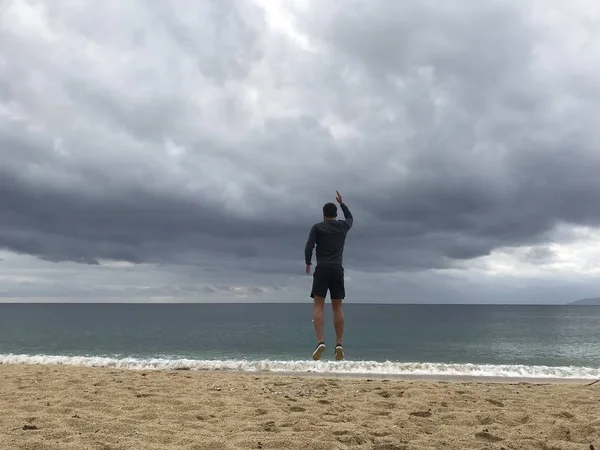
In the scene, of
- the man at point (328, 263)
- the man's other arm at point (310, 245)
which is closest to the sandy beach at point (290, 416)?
the man at point (328, 263)

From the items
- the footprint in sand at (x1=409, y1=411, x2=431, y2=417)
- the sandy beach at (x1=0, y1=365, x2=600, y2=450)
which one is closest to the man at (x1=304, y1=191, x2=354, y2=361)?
the sandy beach at (x1=0, y1=365, x2=600, y2=450)

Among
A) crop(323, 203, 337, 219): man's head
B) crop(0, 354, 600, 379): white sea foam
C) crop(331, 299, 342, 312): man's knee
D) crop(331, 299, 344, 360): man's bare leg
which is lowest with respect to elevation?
crop(0, 354, 600, 379): white sea foam

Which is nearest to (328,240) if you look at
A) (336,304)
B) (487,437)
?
(336,304)

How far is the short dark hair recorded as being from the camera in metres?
7.48

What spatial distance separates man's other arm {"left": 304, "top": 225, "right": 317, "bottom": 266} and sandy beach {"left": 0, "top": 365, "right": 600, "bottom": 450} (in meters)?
2.22

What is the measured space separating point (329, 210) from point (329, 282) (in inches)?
47.6

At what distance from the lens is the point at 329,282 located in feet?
24.4

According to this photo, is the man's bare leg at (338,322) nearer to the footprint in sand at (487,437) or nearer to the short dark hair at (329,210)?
the short dark hair at (329,210)

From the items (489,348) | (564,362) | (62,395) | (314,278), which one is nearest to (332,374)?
(314,278)

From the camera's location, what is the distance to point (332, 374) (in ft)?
41.1

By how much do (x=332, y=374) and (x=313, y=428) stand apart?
7.49 m

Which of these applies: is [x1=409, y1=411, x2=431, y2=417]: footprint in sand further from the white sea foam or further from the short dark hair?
the white sea foam

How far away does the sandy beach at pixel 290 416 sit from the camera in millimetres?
4809

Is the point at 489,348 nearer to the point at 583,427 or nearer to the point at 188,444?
the point at 583,427
